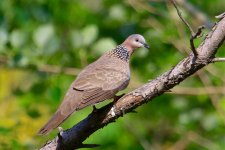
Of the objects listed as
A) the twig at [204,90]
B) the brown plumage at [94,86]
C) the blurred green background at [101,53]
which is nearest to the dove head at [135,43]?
the brown plumage at [94,86]

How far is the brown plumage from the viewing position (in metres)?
5.29

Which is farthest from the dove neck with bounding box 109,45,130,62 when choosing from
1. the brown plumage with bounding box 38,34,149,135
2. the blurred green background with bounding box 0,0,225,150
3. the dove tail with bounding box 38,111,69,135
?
the dove tail with bounding box 38,111,69,135

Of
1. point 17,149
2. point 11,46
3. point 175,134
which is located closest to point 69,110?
point 17,149

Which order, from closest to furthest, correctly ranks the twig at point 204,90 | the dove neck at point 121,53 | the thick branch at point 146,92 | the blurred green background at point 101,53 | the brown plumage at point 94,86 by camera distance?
the thick branch at point 146,92, the brown plumage at point 94,86, the dove neck at point 121,53, the blurred green background at point 101,53, the twig at point 204,90

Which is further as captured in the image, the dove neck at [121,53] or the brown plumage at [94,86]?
the dove neck at [121,53]

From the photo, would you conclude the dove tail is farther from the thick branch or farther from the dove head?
the dove head

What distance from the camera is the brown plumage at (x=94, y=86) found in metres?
5.29

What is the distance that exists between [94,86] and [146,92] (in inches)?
40.0

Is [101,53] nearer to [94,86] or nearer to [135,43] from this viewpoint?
[135,43]

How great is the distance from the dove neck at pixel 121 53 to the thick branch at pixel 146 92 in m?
1.51

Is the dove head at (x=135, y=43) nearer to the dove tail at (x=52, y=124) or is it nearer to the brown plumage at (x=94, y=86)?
the brown plumage at (x=94, y=86)

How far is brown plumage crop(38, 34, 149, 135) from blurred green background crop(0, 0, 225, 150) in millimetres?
1318

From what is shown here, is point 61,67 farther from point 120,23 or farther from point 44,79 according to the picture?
point 120,23

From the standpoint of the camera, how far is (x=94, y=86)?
5.66 m
